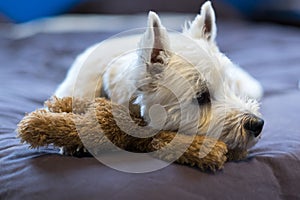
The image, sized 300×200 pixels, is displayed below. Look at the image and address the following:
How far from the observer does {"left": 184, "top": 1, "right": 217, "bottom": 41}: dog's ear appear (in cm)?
149

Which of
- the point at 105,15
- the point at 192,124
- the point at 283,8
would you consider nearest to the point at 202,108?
the point at 192,124

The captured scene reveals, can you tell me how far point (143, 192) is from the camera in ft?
3.36

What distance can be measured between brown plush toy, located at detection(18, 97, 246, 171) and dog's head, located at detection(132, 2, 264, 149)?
0.05 meters

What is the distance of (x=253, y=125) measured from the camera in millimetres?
1223

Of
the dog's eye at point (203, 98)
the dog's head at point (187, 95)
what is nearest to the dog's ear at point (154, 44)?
the dog's head at point (187, 95)

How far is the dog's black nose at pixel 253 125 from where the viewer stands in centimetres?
122

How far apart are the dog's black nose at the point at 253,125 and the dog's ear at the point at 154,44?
27 centimetres

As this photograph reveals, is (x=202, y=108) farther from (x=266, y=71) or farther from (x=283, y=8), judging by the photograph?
(x=283, y=8)

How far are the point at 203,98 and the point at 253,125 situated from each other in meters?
0.15

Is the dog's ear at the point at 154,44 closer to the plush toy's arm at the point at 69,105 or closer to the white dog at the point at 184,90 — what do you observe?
the white dog at the point at 184,90

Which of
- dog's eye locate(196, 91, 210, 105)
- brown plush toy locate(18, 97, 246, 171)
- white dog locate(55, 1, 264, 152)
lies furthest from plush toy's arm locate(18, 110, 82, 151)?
dog's eye locate(196, 91, 210, 105)

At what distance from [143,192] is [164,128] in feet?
0.82

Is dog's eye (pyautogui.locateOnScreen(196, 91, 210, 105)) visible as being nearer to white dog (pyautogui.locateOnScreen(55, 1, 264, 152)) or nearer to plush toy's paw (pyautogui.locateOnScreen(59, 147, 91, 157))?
white dog (pyautogui.locateOnScreen(55, 1, 264, 152))

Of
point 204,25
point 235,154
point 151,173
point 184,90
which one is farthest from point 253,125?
point 204,25
